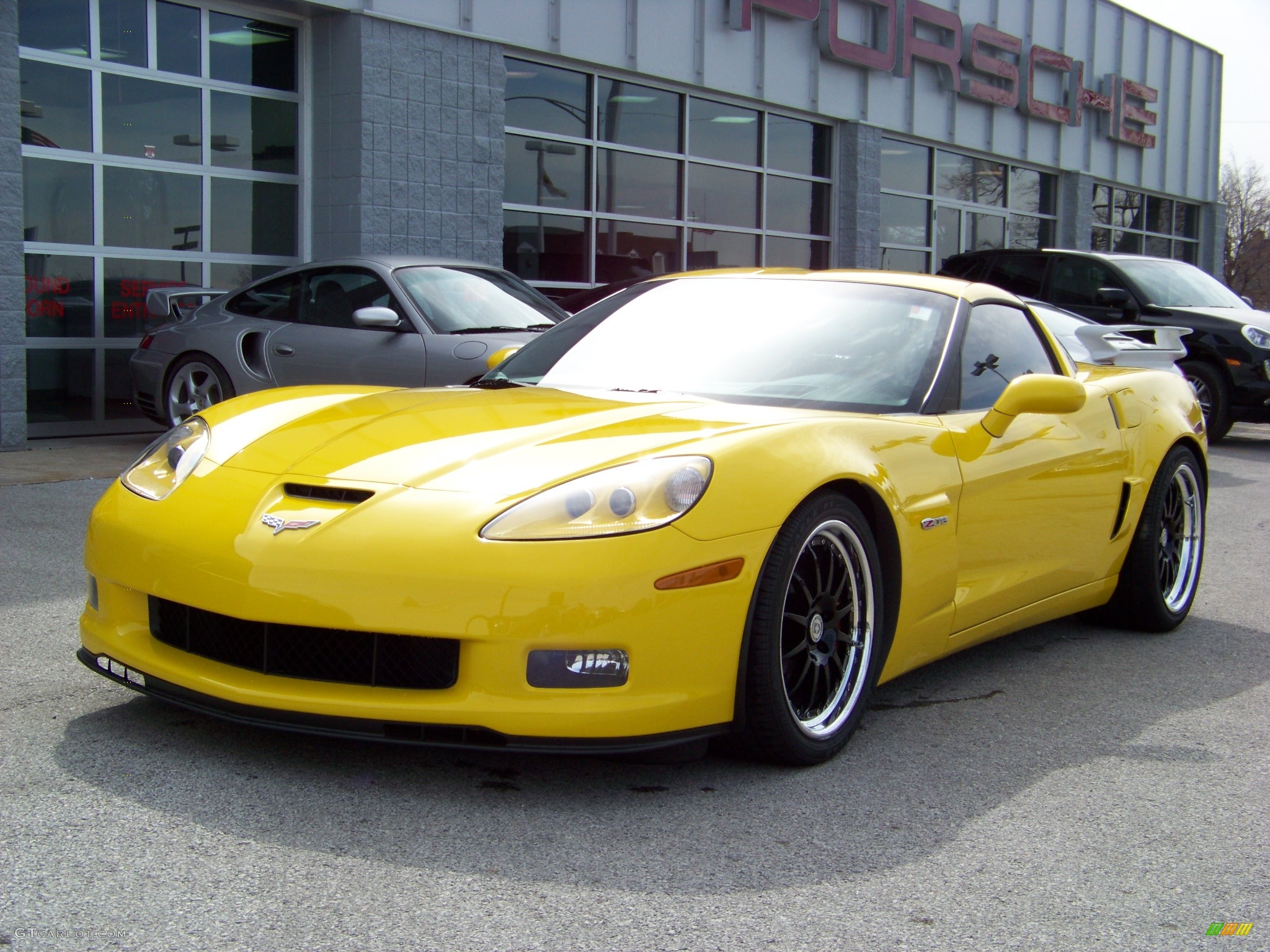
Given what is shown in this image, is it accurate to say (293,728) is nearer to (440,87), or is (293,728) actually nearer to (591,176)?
(440,87)

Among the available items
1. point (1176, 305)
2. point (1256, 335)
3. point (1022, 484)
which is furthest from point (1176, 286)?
point (1022, 484)

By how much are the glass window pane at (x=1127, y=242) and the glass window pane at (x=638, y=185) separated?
12334mm

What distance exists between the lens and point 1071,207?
74.4 feet

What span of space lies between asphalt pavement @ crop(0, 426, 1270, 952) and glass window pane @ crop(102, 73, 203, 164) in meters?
7.43

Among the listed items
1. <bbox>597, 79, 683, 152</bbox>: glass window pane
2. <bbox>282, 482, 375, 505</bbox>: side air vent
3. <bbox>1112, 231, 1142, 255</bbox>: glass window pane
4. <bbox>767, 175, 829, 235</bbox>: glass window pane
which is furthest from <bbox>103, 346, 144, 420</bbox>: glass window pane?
<bbox>1112, 231, 1142, 255</bbox>: glass window pane

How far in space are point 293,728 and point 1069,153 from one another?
21.9 metres

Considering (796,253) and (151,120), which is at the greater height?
(151,120)

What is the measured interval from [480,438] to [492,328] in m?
5.31

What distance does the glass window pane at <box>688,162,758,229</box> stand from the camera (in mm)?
15523

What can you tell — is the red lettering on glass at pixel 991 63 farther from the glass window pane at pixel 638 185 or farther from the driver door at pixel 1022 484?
the driver door at pixel 1022 484

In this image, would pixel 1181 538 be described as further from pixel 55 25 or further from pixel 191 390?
pixel 55 25

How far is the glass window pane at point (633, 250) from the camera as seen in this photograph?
14.2 meters

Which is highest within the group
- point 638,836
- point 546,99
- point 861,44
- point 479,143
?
point 861,44

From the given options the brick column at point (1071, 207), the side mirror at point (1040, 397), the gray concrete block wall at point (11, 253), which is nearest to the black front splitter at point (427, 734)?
the side mirror at point (1040, 397)
